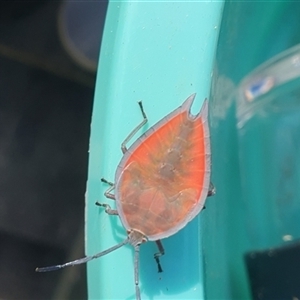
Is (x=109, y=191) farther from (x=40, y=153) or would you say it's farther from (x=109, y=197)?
(x=40, y=153)

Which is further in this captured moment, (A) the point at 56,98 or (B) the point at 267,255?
(A) the point at 56,98

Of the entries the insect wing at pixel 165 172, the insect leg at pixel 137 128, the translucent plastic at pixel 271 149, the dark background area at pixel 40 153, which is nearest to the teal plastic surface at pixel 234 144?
the translucent plastic at pixel 271 149

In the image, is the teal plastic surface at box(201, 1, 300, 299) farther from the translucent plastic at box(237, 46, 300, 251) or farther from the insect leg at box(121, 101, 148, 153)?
the insect leg at box(121, 101, 148, 153)

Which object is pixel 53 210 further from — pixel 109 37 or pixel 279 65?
pixel 279 65

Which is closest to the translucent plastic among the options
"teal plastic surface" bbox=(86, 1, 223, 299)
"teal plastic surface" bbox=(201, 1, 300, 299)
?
"teal plastic surface" bbox=(201, 1, 300, 299)

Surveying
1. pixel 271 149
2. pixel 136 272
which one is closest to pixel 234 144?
pixel 271 149

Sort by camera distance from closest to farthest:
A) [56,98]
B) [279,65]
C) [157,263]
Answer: [157,263]
[279,65]
[56,98]

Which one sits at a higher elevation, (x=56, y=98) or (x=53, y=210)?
(x=56, y=98)

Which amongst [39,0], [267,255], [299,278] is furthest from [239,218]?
[39,0]
